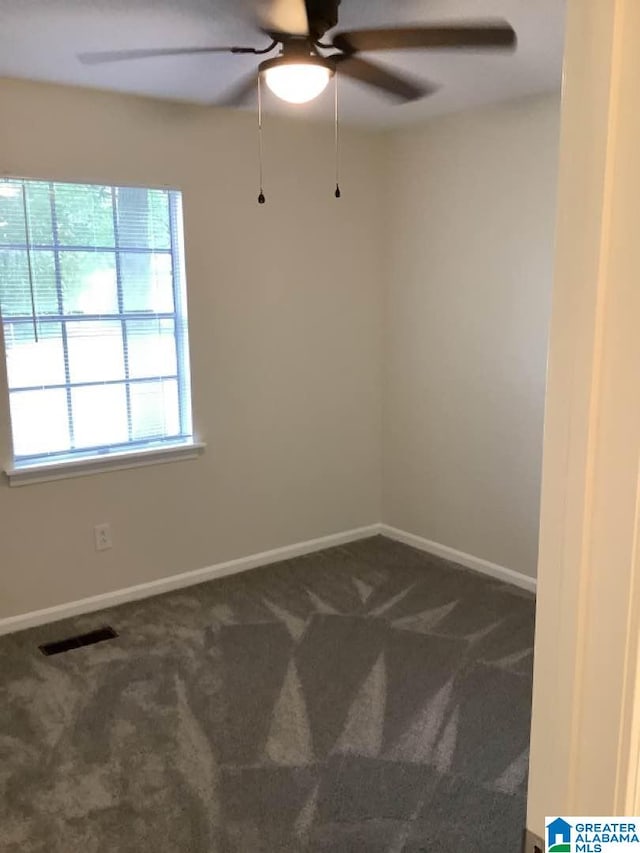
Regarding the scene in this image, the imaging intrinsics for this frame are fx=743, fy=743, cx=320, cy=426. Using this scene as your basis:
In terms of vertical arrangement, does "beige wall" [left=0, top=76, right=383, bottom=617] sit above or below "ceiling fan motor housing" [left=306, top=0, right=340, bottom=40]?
below

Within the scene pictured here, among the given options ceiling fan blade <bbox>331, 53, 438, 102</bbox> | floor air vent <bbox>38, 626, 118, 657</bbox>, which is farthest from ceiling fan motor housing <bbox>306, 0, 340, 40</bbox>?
floor air vent <bbox>38, 626, 118, 657</bbox>

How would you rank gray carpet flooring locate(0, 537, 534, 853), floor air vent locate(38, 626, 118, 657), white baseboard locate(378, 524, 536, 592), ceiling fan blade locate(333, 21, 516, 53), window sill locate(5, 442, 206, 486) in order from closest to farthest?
gray carpet flooring locate(0, 537, 534, 853) → ceiling fan blade locate(333, 21, 516, 53) → floor air vent locate(38, 626, 118, 657) → window sill locate(5, 442, 206, 486) → white baseboard locate(378, 524, 536, 592)

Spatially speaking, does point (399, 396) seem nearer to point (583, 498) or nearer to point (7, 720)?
point (7, 720)

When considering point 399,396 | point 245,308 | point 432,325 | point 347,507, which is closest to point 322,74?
point 245,308

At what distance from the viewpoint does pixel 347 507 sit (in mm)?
4465

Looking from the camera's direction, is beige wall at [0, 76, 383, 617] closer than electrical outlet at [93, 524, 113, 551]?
Yes

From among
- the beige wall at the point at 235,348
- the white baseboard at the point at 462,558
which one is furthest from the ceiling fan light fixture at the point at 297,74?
the white baseboard at the point at 462,558

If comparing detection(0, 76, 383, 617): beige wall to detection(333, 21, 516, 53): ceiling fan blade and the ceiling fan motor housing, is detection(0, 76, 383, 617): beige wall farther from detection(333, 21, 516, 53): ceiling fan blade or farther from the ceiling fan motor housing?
the ceiling fan motor housing

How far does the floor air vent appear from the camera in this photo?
10.4 feet

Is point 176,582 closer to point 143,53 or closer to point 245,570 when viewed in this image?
point 245,570

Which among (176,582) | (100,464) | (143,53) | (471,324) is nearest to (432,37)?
(143,53)

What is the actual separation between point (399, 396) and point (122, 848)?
113 inches

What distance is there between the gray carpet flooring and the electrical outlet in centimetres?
31

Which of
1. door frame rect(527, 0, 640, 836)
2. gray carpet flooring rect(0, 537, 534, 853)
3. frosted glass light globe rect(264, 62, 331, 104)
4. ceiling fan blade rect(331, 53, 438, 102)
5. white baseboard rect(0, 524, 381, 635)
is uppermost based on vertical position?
ceiling fan blade rect(331, 53, 438, 102)
